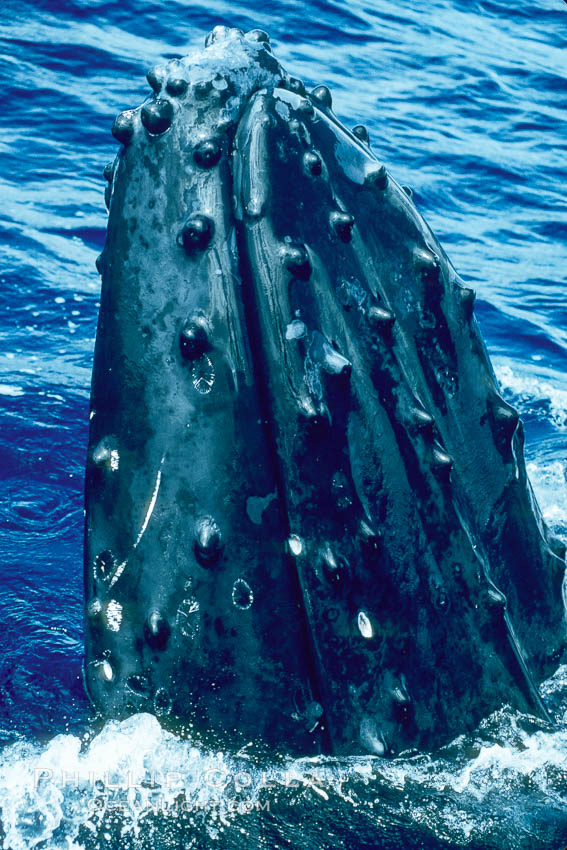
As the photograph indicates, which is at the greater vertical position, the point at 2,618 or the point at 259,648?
the point at 259,648

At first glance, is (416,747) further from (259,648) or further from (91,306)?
(91,306)

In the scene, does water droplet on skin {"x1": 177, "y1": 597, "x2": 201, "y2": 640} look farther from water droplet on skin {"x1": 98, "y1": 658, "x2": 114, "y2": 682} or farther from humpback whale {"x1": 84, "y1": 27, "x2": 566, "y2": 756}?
water droplet on skin {"x1": 98, "y1": 658, "x2": 114, "y2": 682}

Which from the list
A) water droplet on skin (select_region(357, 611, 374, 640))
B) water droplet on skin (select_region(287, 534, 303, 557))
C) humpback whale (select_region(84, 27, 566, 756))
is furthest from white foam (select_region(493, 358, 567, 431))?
water droplet on skin (select_region(287, 534, 303, 557))

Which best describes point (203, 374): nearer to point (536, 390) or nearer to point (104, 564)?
point (104, 564)

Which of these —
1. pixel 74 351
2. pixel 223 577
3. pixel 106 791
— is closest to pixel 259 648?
pixel 223 577

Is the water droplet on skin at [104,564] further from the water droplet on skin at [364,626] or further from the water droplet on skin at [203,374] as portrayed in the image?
the water droplet on skin at [364,626]

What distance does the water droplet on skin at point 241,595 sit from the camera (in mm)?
3445

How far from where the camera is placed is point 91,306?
10.9m

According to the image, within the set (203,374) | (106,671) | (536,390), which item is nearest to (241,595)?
(106,671)

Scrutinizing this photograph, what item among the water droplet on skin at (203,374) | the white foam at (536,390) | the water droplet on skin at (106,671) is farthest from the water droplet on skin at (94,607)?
the white foam at (536,390)

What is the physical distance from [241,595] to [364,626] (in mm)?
398

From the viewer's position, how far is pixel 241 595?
11.3 ft

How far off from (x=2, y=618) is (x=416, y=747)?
2.42 meters

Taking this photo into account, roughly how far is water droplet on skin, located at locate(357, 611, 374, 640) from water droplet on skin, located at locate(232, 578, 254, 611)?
13.7 inches
